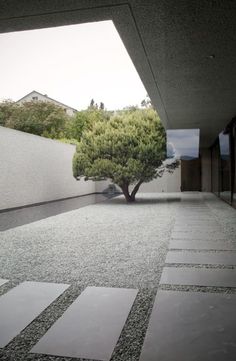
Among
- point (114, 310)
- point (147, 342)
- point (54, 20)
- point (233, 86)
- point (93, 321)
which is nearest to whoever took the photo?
point (147, 342)

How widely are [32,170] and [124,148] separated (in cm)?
375

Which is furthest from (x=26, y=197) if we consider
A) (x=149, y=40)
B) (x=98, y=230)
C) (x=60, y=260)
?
(x=149, y=40)

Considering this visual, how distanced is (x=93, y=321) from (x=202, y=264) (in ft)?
5.38

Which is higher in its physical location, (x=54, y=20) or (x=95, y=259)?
(x=54, y=20)

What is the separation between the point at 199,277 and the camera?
2891 mm

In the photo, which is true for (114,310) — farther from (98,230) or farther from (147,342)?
(98,230)

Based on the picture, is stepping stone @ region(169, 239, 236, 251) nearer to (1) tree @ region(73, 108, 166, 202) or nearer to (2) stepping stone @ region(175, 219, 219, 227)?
(2) stepping stone @ region(175, 219, 219, 227)

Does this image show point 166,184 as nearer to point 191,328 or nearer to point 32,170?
point 32,170

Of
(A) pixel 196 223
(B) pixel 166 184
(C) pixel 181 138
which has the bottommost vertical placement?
(A) pixel 196 223

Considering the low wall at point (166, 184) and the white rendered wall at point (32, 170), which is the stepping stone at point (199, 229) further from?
the low wall at point (166, 184)

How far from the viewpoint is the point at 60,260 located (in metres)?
3.62

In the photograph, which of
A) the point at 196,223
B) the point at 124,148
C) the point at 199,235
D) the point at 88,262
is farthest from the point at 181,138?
the point at 88,262

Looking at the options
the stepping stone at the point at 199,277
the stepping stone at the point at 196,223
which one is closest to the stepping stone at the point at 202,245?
the stepping stone at the point at 199,277

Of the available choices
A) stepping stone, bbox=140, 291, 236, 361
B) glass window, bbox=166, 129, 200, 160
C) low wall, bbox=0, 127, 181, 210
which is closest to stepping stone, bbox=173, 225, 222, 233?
stepping stone, bbox=140, 291, 236, 361
